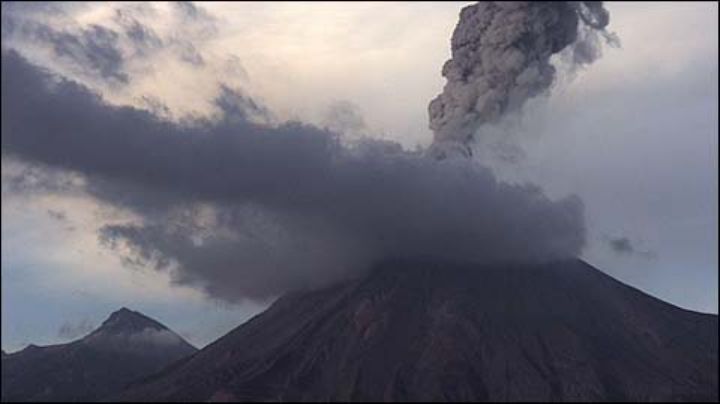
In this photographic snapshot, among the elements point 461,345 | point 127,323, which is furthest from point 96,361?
point 461,345

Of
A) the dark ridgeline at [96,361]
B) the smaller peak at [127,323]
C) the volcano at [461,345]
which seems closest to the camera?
the volcano at [461,345]

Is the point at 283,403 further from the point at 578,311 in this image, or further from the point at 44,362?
the point at 44,362

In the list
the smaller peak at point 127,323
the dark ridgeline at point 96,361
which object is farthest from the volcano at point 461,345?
the smaller peak at point 127,323

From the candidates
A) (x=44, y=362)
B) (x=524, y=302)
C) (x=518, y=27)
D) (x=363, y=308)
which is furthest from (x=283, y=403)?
(x=44, y=362)

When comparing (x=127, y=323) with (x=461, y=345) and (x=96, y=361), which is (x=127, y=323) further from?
(x=461, y=345)

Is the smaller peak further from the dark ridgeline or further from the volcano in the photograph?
the volcano

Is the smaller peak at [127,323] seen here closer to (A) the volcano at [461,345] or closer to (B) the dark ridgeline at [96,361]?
(B) the dark ridgeline at [96,361]
